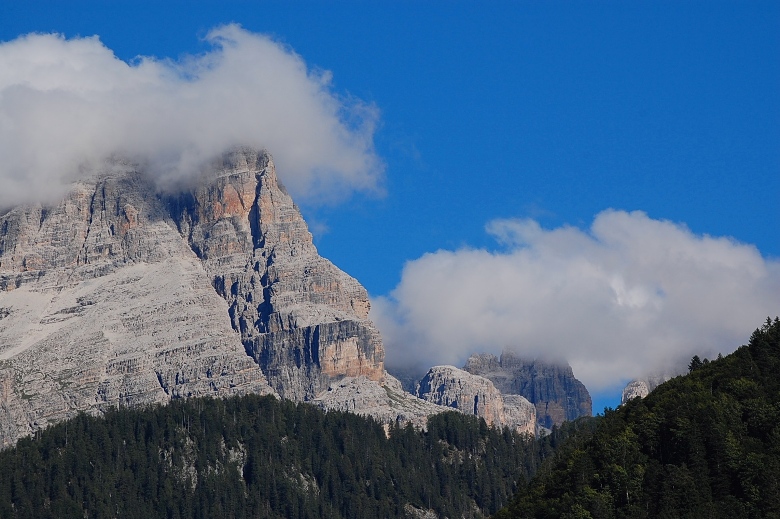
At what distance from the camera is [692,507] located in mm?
197250

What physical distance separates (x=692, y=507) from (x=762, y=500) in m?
7.99

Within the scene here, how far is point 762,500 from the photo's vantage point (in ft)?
634
